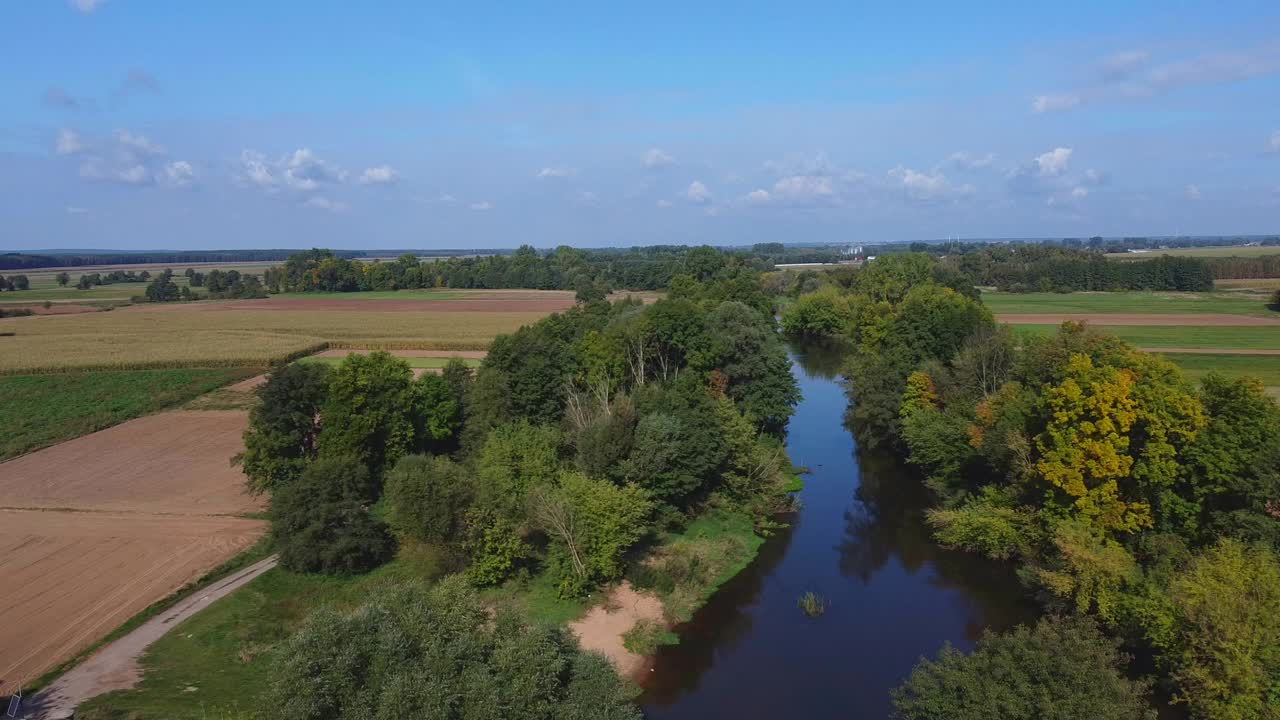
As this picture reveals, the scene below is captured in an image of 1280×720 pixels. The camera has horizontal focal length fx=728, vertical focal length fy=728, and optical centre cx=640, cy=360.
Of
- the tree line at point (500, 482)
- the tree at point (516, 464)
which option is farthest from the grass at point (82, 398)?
the tree at point (516, 464)

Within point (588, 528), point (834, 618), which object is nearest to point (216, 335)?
point (588, 528)

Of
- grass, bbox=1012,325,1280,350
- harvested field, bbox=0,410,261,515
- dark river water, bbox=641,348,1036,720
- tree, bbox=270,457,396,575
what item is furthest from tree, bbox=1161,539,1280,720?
grass, bbox=1012,325,1280,350

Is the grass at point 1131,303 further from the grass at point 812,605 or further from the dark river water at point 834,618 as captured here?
the grass at point 812,605

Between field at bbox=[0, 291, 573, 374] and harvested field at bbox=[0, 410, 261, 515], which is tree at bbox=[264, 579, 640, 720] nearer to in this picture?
harvested field at bbox=[0, 410, 261, 515]

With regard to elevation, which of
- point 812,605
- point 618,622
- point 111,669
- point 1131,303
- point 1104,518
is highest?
point 1131,303

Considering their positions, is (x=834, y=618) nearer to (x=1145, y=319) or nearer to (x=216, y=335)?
(x=216, y=335)
